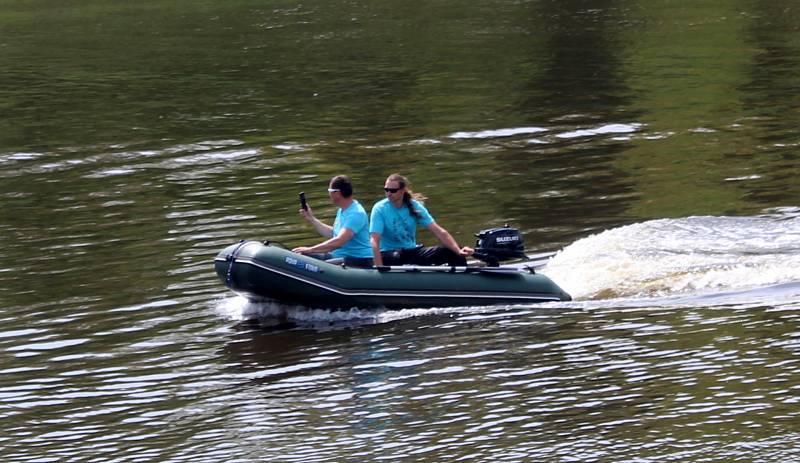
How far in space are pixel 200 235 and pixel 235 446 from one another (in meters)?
7.02

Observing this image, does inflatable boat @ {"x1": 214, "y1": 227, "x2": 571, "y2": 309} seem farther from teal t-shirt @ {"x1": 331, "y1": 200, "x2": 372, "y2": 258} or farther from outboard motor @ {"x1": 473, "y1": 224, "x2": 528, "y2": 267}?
teal t-shirt @ {"x1": 331, "y1": 200, "x2": 372, "y2": 258}

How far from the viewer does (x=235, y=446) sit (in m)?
9.23

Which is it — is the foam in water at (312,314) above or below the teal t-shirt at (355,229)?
below

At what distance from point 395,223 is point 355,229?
1.28 ft

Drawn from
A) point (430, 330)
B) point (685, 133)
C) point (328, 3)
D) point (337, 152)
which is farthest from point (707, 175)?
point (328, 3)

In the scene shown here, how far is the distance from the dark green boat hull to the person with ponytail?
370 mm

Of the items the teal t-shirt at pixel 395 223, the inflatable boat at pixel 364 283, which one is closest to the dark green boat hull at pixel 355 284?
the inflatable boat at pixel 364 283

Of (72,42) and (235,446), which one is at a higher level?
(72,42)

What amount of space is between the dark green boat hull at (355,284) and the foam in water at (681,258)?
0.69 metres

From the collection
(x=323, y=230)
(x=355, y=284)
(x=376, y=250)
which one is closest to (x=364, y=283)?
(x=355, y=284)

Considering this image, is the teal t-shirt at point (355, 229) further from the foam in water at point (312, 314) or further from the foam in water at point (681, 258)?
the foam in water at point (681, 258)

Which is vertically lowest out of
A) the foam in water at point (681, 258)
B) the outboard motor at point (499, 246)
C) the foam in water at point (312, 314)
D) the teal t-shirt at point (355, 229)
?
the foam in water at point (681, 258)

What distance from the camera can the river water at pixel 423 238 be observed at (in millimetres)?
9516

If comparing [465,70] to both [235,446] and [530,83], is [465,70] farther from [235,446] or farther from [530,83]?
[235,446]
